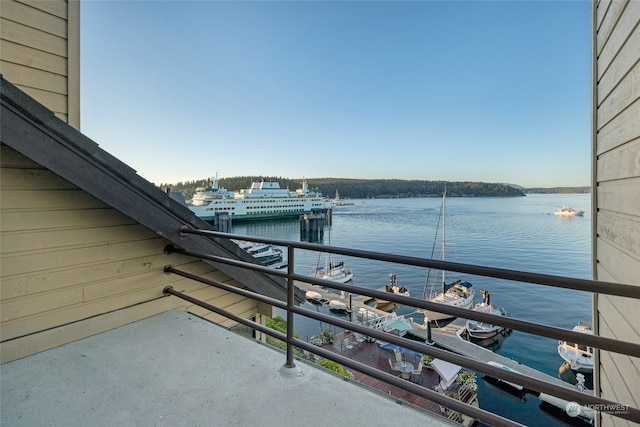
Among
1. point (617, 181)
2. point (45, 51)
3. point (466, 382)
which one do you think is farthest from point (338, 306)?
point (45, 51)

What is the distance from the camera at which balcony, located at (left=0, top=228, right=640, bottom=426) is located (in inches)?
40.5

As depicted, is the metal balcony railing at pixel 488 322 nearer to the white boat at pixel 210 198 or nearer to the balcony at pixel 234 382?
the balcony at pixel 234 382

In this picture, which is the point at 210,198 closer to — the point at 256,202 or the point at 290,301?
the point at 256,202

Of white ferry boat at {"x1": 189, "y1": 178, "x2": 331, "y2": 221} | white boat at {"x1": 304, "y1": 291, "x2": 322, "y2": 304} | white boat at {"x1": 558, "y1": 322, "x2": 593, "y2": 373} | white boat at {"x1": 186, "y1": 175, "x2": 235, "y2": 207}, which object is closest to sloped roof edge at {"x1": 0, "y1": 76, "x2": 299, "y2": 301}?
white boat at {"x1": 558, "y1": 322, "x2": 593, "y2": 373}

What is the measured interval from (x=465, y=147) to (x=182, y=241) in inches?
1216

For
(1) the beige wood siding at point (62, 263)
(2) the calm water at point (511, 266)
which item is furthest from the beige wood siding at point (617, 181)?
(2) the calm water at point (511, 266)

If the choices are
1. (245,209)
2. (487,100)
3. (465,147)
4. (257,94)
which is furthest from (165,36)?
(245,209)

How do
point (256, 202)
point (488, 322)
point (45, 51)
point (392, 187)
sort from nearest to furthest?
point (488, 322), point (45, 51), point (256, 202), point (392, 187)

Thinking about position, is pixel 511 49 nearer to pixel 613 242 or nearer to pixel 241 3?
pixel 241 3

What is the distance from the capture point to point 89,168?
5.10 feet

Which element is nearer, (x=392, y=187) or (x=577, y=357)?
(x=577, y=357)

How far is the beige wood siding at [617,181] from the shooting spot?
3.89 feet

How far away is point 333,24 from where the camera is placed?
10.1 meters

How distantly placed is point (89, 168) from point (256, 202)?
3665 cm
